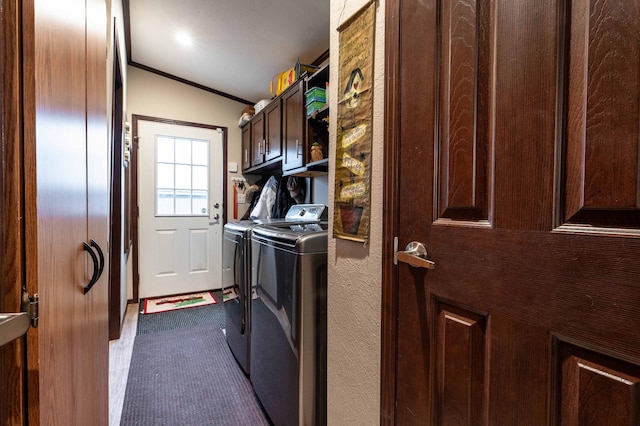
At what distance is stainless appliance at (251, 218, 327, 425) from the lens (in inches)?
47.4

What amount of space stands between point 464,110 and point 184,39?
9.02 ft

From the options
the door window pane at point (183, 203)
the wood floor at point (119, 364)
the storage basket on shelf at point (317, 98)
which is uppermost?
the storage basket on shelf at point (317, 98)

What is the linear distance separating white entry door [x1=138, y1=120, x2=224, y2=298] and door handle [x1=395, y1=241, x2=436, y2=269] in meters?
3.14

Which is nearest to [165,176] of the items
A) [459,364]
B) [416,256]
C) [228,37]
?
[228,37]

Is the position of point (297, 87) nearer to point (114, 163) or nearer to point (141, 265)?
point (114, 163)

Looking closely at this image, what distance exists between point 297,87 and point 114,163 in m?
1.54

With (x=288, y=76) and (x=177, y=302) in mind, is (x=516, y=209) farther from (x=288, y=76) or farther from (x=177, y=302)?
(x=177, y=302)

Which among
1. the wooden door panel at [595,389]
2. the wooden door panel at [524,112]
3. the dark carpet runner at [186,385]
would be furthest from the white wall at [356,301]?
the dark carpet runner at [186,385]

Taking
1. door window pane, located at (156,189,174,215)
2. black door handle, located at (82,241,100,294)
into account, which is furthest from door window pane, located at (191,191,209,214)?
black door handle, located at (82,241,100,294)

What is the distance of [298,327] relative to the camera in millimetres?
1208

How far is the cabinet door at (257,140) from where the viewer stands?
300 centimetres

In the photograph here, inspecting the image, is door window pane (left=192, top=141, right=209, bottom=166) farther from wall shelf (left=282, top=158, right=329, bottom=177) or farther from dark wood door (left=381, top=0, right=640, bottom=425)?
dark wood door (left=381, top=0, right=640, bottom=425)

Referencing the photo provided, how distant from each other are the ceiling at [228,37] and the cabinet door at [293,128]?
0.40m

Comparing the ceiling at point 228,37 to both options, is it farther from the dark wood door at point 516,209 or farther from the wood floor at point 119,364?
the wood floor at point 119,364
